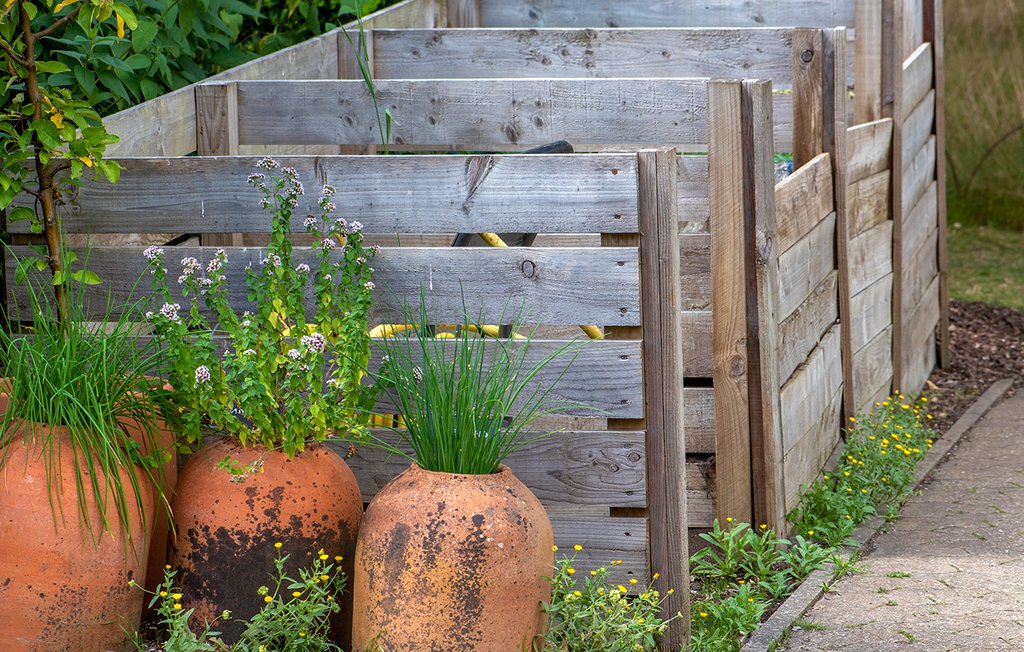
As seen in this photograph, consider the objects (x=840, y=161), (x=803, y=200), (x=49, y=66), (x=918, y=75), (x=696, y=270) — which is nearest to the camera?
(x=49, y=66)

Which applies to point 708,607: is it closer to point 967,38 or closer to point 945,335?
point 945,335

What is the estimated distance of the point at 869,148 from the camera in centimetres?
520

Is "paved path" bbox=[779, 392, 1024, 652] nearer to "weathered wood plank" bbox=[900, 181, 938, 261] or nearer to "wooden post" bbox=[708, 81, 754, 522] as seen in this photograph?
"wooden post" bbox=[708, 81, 754, 522]

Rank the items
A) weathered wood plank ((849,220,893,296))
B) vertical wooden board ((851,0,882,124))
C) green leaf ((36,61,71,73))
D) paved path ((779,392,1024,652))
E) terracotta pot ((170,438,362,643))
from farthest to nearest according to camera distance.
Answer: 1. vertical wooden board ((851,0,882,124))
2. weathered wood plank ((849,220,893,296))
3. paved path ((779,392,1024,652))
4. green leaf ((36,61,71,73))
5. terracotta pot ((170,438,362,643))

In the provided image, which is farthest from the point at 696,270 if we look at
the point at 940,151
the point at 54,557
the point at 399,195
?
the point at 940,151

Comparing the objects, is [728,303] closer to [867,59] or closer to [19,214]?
[19,214]

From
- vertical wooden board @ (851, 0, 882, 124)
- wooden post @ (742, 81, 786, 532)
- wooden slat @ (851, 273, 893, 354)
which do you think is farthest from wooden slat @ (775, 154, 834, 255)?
vertical wooden board @ (851, 0, 882, 124)

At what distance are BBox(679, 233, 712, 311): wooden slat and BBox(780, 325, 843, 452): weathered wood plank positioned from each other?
0.41 meters

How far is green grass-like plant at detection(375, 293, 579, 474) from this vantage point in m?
2.76

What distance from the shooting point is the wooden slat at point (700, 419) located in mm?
3857

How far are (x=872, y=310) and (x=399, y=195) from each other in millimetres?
2934

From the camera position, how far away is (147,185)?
10.4 feet

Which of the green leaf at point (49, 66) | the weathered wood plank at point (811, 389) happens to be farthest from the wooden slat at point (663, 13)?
the green leaf at point (49, 66)

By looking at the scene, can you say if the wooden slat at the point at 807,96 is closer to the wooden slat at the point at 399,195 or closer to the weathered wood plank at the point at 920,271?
the weathered wood plank at the point at 920,271
